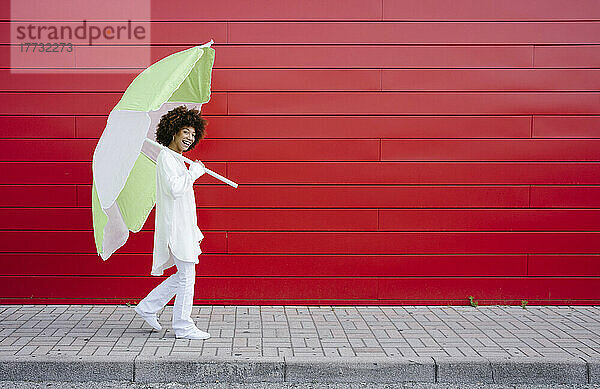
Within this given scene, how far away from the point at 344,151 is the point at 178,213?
2.04m

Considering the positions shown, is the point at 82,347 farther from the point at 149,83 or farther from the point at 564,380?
the point at 564,380

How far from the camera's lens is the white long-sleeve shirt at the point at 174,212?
5.28 metres

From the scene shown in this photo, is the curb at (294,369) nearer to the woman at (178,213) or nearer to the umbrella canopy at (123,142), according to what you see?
the woman at (178,213)

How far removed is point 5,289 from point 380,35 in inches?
176

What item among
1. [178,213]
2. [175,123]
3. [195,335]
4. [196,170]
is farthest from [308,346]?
[175,123]

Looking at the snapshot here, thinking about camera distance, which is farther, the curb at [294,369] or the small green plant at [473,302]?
the small green plant at [473,302]

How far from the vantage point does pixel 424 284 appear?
683cm

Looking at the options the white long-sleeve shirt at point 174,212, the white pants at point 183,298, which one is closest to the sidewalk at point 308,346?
the white pants at point 183,298

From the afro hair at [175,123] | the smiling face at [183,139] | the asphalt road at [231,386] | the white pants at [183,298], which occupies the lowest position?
the asphalt road at [231,386]

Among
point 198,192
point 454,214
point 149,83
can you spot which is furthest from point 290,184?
point 149,83

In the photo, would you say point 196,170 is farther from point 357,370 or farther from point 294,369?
point 357,370

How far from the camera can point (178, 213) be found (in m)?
5.35

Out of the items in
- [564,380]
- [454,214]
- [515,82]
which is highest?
[515,82]

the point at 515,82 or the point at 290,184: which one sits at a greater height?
the point at 515,82
